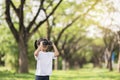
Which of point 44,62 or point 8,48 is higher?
point 8,48

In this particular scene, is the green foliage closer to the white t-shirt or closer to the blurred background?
the blurred background

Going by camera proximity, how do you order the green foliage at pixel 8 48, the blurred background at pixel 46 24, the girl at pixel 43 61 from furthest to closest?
the green foliage at pixel 8 48
the blurred background at pixel 46 24
the girl at pixel 43 61

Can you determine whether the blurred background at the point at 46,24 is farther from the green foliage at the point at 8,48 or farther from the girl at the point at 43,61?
the girl at the point at 43,61

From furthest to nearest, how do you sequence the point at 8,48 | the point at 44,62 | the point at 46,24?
the point at 8,48 < the point at 46,24 < the point at 44,62

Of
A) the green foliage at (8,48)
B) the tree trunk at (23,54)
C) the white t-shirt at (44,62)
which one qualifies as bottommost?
the white t-shirt at (44,62)

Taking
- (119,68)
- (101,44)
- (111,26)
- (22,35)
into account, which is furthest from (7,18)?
(101,44)

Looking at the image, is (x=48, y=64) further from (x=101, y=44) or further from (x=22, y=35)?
(x=101, y=44)

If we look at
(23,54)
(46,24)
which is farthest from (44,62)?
(46,24)

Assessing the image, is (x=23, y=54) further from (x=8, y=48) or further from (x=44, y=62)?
(x=8, y=48)

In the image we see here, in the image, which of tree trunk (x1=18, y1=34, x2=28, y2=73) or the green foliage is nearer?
tree trunk (x1=18, y1=34, x2=28, y2=73)

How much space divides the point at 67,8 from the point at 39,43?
3194cm

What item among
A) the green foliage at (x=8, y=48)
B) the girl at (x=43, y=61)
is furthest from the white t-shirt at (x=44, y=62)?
the green foliage at (x=8, y=48)

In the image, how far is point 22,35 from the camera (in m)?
26.9

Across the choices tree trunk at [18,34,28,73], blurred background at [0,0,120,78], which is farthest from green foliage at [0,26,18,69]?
tree trunk at [18,34,28,73]
